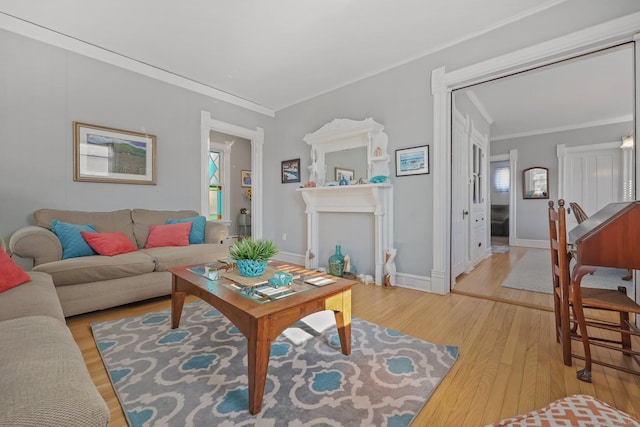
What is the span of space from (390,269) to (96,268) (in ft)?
9.22

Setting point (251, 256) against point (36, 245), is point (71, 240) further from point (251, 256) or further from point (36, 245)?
point (251, 256)

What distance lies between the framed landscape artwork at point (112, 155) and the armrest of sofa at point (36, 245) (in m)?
0.90

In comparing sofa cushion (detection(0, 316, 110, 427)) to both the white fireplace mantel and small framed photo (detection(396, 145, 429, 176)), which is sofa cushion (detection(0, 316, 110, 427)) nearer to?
the white fireplace mantel

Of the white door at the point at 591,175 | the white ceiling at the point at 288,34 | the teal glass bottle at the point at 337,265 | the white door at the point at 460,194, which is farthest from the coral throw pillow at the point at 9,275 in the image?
the white door at the point at 591,175

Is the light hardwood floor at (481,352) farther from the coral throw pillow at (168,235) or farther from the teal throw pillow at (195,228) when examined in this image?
the teal throw pillow at (195,228)

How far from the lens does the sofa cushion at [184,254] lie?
103 inches

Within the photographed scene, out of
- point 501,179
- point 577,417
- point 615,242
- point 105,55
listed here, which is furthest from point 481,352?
point 501,179

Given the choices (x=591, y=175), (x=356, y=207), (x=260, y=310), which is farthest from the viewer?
(x=591, y=175)

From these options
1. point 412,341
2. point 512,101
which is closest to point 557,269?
point 412,341

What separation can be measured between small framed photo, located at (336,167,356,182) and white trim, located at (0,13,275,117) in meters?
1.92

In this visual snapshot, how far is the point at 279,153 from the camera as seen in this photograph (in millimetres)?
4730

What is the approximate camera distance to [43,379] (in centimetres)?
75

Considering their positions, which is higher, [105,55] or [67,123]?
[105,55]

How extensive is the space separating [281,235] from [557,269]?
3656 millimetres
